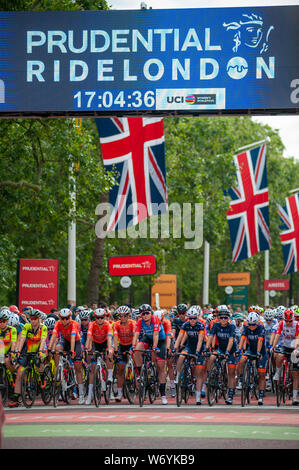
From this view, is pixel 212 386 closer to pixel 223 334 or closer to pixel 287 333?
pixel 223 334

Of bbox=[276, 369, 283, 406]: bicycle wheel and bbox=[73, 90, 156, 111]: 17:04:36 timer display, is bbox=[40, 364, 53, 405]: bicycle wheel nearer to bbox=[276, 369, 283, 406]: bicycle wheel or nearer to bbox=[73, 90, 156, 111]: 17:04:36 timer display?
bbox=[276, 369, 283, 406]: bicycle wheel

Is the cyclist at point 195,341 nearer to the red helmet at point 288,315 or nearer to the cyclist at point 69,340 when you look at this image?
the red helmet at point 288,315

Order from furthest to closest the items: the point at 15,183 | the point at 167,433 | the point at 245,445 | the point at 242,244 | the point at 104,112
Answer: the point at 242,244, the point at 15,183, the point at 104,112, the point at 167,433, the point at 245,445

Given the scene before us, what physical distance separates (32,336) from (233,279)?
1247 inches

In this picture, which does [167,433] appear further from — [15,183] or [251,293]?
[251,293]

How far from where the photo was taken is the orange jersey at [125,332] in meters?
20.8

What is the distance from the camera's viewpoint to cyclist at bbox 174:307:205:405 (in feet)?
64.6

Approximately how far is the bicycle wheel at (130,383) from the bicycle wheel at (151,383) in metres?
0.40

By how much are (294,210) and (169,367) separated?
27.9 meters

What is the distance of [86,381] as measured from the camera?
69.5ft

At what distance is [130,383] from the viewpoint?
20516 mm

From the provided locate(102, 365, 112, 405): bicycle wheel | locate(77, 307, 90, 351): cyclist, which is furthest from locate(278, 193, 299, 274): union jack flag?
locate(102, 365, 112, 405): bicycle wheel

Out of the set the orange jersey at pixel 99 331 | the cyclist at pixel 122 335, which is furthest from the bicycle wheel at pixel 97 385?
the cyclist at pixel 122 335

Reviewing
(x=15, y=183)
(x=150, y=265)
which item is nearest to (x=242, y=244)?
(x=150, y=265)
